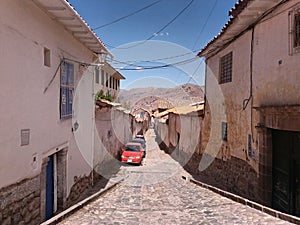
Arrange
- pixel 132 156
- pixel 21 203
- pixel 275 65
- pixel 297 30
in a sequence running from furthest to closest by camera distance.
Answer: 1. pixel 132 156
2. pixel 275 65
3. pixel 297 30
4. pixel 21 203

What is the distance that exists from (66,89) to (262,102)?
5.71 meters

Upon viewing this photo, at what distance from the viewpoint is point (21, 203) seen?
5.78 metres

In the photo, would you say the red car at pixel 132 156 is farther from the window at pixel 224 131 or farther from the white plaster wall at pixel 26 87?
the white plaster wall at pixel 26 87

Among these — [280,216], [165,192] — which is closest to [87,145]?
[165,192]

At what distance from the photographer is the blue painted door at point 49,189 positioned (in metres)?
7.97

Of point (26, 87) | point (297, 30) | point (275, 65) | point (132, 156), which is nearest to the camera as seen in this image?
point (26, 87)

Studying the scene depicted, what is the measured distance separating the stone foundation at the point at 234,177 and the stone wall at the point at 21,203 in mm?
5882

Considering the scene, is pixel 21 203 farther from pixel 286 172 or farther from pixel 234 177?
pixel 234 177

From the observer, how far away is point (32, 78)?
6.24 metres

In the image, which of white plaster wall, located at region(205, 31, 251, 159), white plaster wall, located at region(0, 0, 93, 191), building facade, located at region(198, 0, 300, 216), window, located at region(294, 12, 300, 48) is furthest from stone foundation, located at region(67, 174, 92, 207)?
window, located at region(294, 12, 300, 48)

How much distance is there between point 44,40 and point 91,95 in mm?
5577

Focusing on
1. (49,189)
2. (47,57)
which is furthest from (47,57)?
(49,189)

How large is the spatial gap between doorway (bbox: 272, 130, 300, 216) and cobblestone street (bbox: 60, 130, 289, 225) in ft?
3.79

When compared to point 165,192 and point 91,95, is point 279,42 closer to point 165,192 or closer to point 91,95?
point 165,192
